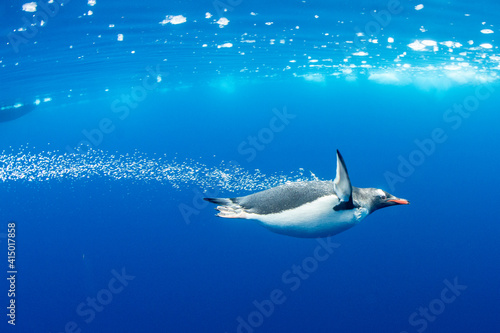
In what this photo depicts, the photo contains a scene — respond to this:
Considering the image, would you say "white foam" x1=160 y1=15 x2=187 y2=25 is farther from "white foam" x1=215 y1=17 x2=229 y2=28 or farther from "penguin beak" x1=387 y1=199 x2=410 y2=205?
"penguin beak" x1=387 y1=199 x2=410 y2=205

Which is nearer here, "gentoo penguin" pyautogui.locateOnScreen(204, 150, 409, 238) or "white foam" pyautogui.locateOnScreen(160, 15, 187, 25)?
"gentoo penguin" pyautogui.locateOnScreen(204, 150, 409, 238)

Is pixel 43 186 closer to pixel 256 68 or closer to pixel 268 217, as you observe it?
pixel 256 68

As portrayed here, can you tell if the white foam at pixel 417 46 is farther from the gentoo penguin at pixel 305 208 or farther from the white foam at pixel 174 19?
the gentoo penguin at pixel 305 208

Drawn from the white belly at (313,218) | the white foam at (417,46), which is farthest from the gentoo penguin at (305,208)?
the white foam at (417,46)

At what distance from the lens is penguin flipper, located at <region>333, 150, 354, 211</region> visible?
340 cm

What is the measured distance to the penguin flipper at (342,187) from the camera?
134 inches

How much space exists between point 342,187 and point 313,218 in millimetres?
612

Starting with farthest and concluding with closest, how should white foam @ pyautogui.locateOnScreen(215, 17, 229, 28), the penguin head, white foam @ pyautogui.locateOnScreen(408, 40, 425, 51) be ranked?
white foam @ pyautogui.locateOnScreen(408, 40, 425, 51) < white foam @ pyautogui.locateOnScreen(215, 17, 229, 28) < the penguin head

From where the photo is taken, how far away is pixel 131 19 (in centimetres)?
1028

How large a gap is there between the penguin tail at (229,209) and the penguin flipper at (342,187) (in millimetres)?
1242

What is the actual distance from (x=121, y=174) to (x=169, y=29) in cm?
1578

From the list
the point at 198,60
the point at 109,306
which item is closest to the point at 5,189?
the point at 109,306

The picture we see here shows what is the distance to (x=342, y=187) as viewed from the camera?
3582 millimetres

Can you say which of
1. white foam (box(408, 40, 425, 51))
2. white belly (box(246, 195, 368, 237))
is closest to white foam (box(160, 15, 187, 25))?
white belly (box(246, 195, 368, 237))
